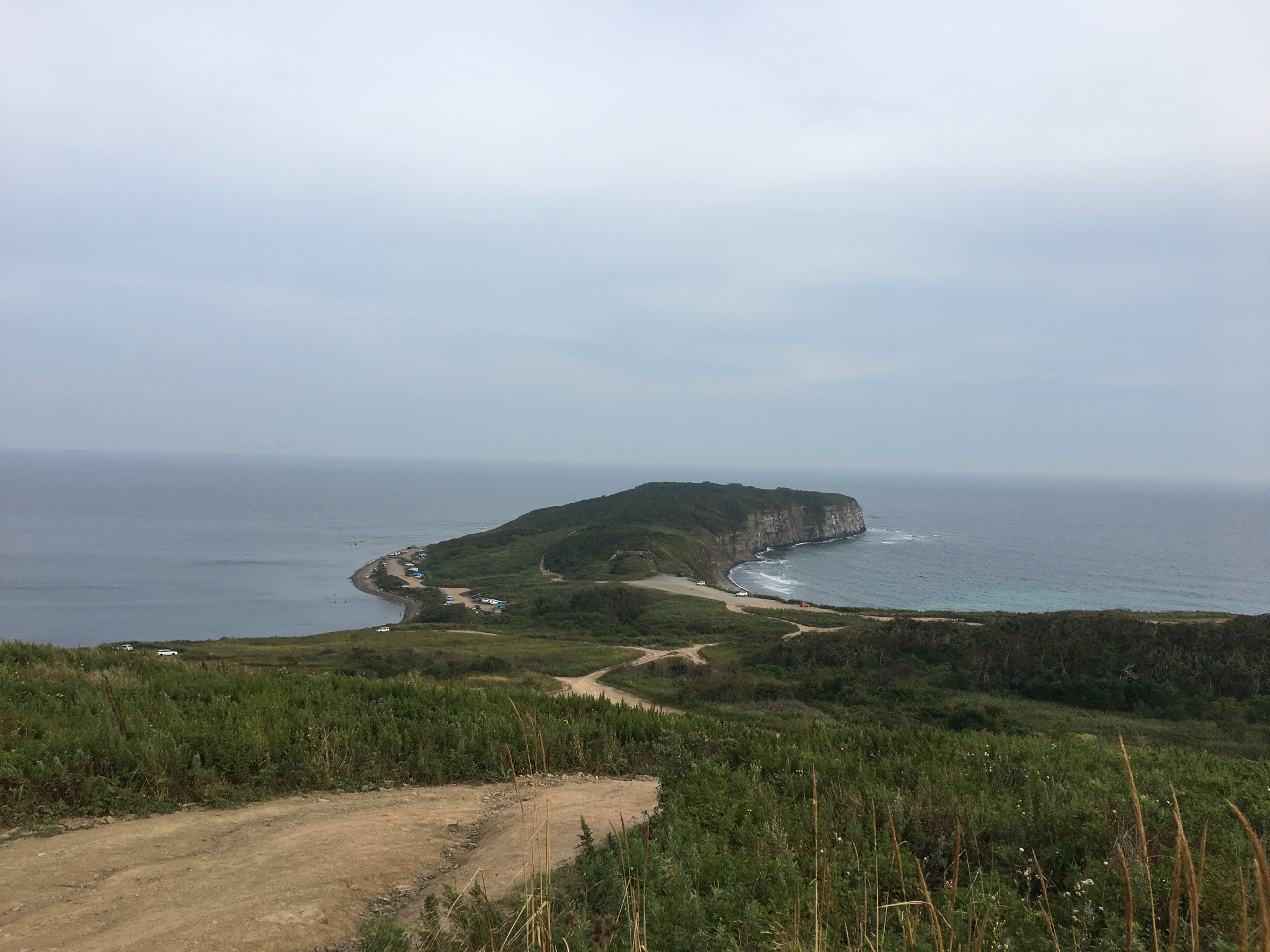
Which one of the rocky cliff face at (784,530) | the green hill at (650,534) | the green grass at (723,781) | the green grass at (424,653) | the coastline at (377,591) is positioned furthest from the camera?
the rocky cliff face at (784,530)

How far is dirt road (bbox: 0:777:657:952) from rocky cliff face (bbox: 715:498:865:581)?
97433 mm

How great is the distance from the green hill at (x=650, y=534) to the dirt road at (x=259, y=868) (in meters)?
70.3

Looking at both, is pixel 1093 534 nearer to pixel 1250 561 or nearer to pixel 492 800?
pixel 1250 561

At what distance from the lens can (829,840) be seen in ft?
20.5

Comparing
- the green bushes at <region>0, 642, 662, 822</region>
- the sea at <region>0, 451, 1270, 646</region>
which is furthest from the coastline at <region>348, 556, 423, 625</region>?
the green bushes at <region>0, 642, 662, 822</region>

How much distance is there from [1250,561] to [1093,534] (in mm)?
38066

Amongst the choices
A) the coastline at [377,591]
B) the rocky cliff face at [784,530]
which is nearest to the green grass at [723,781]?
the coastline at [377,591]

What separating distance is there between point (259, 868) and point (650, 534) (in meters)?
92.0

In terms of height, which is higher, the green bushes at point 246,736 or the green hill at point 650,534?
the green bushes at point 246,736

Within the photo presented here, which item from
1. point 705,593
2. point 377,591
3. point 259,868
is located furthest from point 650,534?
point 259,868

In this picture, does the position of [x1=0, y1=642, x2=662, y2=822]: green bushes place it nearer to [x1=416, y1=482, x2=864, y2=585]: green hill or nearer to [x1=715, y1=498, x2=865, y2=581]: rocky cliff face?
[x1=416, y1=482, x2=864, y2=585]: green hill

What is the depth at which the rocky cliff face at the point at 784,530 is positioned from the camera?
11700cm

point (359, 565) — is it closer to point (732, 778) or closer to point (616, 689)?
point (616, 689)

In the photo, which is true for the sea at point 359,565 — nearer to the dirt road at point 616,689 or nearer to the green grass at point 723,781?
the dirt road at point 616,689
